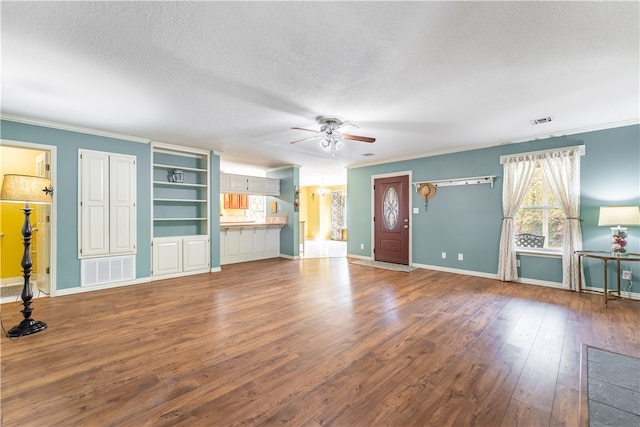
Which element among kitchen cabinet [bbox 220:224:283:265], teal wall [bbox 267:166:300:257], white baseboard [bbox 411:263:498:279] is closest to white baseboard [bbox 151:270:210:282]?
kitchen cabinet [bbox 220:224:283:265]

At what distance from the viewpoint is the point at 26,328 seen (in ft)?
9.42

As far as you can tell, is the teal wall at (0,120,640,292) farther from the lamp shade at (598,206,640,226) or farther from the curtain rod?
the lamp shade at (598,206,640,226)

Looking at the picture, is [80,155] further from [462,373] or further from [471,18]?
[462,373]

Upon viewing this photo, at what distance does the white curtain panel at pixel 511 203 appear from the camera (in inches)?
192

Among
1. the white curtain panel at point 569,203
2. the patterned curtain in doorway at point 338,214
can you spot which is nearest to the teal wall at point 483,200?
the white curtain panel at point 569,203

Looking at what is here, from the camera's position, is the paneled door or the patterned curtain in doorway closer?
the paneled door

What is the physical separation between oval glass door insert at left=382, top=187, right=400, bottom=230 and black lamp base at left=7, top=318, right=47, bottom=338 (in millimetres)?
6184

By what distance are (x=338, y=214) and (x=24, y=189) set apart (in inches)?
386

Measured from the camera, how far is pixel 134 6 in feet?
5.97

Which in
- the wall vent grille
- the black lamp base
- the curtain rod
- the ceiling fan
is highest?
the ceiling fan

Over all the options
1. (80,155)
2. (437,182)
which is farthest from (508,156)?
(80,155)

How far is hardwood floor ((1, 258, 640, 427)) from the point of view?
174cm

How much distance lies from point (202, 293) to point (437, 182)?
505 centimetres

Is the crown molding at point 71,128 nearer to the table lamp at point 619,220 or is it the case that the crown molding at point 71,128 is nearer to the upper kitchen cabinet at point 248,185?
the upper kitchen cabinet at point 248,185
